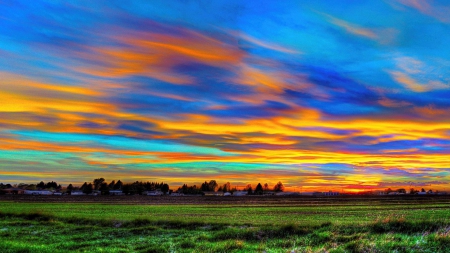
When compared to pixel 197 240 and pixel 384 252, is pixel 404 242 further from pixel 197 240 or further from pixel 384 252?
pixel 197 240

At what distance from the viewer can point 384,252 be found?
1559 cm

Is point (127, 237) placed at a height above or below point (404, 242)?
below

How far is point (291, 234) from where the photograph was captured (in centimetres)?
2614

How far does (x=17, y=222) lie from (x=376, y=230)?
37.6 meters

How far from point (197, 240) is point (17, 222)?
2808 cm

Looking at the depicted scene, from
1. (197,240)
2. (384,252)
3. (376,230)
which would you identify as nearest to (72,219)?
(197,240)

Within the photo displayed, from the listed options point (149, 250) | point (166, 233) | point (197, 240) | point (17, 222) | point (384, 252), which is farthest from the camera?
point (17, 222)

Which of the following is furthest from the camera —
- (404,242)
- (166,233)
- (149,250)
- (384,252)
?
(166,233)

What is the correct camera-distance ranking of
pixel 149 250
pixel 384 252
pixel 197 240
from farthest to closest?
pixel 197 240
pixel 149 250
pixel 384 252

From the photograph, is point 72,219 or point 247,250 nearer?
point 247,250

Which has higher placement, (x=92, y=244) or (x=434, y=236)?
(x=434, y=236)

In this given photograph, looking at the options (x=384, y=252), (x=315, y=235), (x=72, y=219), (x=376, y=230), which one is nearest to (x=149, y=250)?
(x=315, y=235)

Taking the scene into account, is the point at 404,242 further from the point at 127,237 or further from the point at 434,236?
the point at 127,237

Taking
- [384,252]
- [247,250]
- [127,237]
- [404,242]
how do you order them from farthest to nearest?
[127,237], [247,250], [404,242], [384,252]
